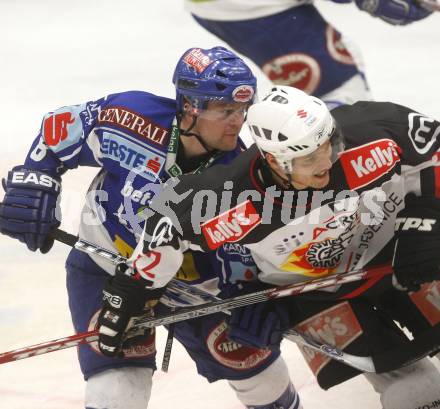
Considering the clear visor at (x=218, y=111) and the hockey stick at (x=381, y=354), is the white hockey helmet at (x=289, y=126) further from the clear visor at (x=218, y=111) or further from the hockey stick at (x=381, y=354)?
the hockey stick at (x=381, y=354)

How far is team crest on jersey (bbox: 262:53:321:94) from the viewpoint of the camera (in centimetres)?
364

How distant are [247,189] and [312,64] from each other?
1.01 m

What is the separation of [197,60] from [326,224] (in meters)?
0.61

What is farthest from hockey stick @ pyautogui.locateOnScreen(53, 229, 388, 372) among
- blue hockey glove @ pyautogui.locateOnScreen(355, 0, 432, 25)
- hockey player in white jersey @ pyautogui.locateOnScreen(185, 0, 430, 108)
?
blue hockey glove @ pyautogui.locateOnScreen(355, 0, 432, 25)

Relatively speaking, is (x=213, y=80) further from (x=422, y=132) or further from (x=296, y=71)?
(x=296, y=71)

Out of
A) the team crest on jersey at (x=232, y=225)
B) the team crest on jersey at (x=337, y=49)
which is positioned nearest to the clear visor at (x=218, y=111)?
the team crest on jersey at (x=232, y=225)

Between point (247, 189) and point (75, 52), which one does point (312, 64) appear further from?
point (75, 52)

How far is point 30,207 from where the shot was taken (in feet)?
10.3

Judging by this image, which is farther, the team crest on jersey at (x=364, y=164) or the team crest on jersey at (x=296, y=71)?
the team crest on jersey at (x=296, y=71)

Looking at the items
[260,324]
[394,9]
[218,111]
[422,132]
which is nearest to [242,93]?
[218,111]

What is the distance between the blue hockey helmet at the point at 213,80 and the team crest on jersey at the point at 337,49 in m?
0.61

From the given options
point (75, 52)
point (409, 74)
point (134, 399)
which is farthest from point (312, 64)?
point (75, 52)

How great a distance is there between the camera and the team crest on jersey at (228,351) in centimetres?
322

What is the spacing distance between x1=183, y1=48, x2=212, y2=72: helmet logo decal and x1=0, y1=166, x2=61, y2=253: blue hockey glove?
507 mm
